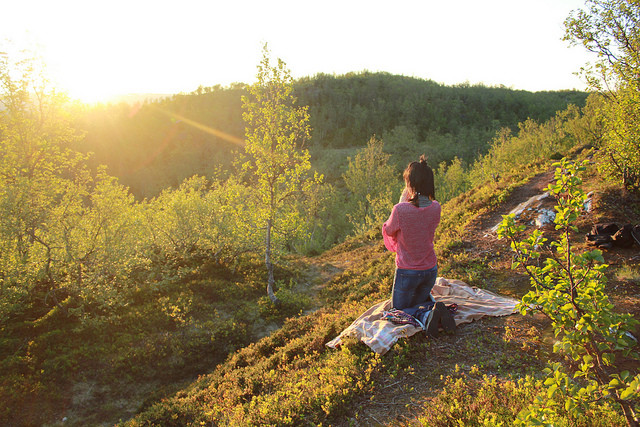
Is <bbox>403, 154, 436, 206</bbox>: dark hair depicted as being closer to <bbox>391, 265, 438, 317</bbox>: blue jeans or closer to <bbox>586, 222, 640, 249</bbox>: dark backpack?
<bbox>391, 265, 438, 317</bbox>: blue jeans

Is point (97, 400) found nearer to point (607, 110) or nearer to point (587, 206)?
point (587, 206)

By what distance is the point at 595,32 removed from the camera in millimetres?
9945

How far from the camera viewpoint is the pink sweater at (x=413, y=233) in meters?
5.90

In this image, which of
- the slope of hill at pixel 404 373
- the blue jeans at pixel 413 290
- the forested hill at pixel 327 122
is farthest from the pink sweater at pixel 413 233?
the forested hill at pixel 327 122

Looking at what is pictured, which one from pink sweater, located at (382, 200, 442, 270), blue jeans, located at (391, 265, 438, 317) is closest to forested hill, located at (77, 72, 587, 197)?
blue jeans, located at (391, 265, 438, 317)

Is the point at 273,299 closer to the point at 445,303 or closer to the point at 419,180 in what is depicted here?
the point at 445,303

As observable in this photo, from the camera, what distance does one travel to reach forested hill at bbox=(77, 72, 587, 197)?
300ft

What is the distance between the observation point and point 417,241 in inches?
237

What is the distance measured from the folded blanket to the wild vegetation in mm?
221

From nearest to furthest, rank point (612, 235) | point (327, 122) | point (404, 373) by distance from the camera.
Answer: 1. point (404, 373)
2. point (612, 235)
3. point (327, 122)

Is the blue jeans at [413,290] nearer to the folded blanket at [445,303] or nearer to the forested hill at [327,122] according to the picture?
the folded blanket at [445,303]

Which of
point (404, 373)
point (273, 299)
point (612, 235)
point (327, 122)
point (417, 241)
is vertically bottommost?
point (273, 299)

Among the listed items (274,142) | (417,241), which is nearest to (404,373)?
(417,241)

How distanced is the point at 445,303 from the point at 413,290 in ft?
3.81
